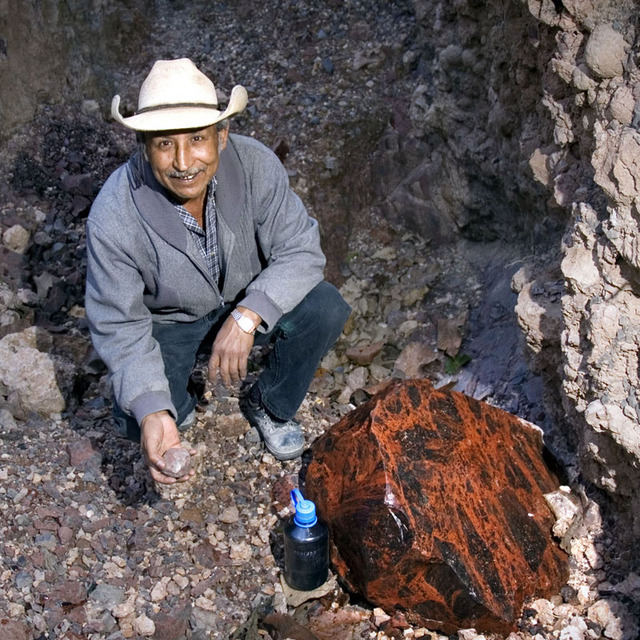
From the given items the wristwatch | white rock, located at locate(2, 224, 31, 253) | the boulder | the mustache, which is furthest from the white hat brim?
white rock, located at locate(2, 224, 31, 253)

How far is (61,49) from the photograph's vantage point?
17.1ft

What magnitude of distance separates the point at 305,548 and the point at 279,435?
2.54 feet

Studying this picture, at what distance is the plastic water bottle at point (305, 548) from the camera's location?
2.74 m

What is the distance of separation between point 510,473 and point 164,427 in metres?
1.31

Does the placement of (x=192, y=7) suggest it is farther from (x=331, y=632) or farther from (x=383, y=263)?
(x=331, y=632)

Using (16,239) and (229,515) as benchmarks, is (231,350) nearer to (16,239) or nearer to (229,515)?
(229,515)

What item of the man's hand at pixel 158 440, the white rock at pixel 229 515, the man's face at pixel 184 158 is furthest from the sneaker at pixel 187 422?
the man's face at pixel 184 158

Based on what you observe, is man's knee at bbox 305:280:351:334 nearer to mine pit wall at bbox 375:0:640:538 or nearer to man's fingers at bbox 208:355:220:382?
man's fingers at bbox 208:355:220:382

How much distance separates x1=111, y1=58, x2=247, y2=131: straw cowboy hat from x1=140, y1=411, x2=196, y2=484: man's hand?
3.23ft

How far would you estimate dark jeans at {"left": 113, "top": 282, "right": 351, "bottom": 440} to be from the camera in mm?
3254

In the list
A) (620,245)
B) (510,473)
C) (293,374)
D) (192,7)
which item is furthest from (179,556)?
(192,7)

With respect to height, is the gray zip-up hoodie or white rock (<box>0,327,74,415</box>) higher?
the gray zip-up hoodie

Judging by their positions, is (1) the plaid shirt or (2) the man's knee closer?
(1) the plaid shirt

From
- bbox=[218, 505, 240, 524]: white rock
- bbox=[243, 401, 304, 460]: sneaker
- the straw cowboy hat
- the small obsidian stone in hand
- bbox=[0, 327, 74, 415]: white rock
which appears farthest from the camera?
bbox=[0, 327, 74, 415]: white rock
